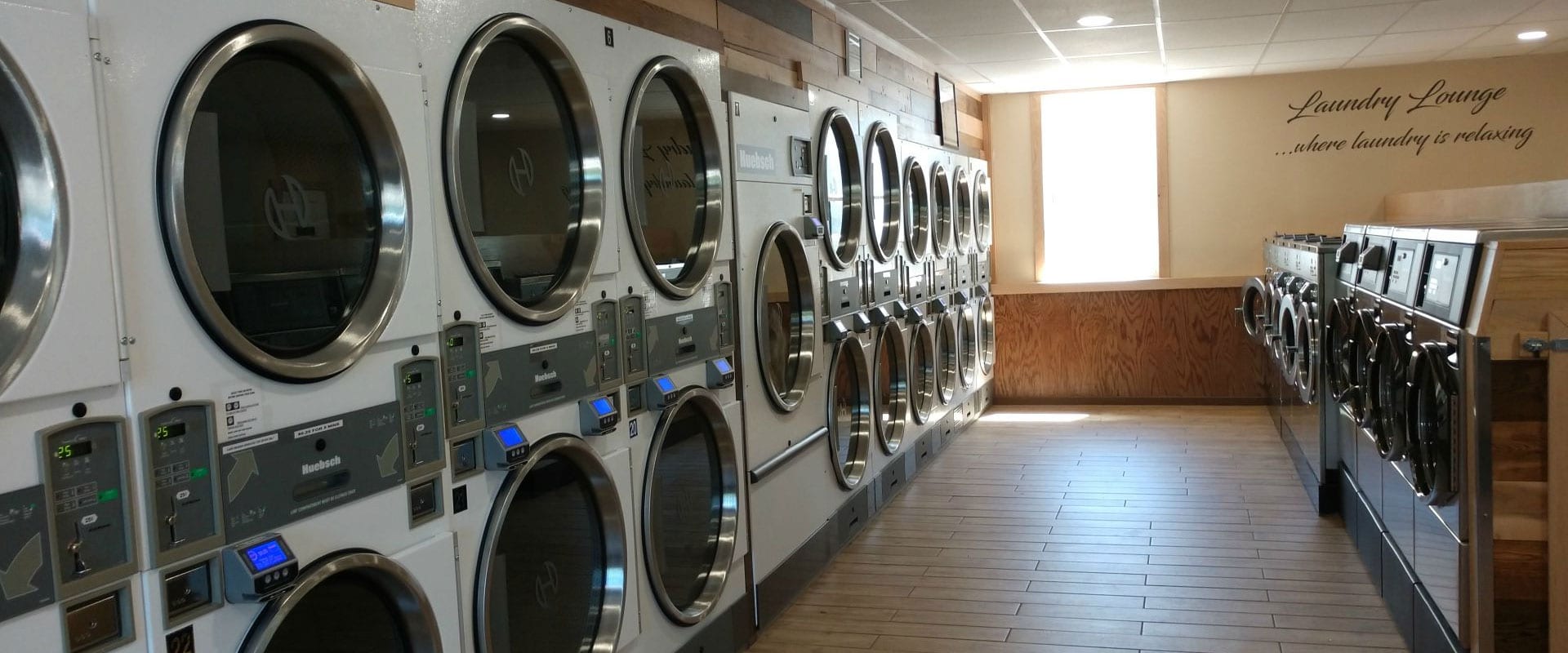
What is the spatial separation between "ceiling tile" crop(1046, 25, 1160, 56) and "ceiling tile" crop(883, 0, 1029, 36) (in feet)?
1.47

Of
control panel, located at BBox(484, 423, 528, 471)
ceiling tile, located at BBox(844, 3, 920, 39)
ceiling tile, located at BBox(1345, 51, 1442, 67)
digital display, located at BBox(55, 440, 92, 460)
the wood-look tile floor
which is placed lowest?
the wood-look tile floor

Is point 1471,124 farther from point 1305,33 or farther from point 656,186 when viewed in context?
point 656,186

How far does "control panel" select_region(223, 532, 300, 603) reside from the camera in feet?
5.82

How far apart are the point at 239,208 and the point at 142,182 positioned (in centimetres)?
23

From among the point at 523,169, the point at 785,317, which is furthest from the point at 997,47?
the point at 523,169

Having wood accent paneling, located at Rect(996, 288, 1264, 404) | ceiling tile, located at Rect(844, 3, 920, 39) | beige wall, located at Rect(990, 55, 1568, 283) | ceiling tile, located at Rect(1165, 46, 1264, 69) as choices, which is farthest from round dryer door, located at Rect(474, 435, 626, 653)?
beige wall, located at Rect(990, 55, 1568, 283)

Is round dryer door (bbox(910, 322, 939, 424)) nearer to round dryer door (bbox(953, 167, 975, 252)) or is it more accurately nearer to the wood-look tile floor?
the wood-look tile floor

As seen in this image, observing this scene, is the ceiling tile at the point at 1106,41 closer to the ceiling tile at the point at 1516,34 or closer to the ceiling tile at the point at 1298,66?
Answer: the ceiling tile at the point at 1298,66

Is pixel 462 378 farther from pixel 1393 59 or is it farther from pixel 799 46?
pixel 1393 59

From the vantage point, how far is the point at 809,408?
181 inches

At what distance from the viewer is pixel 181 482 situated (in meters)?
1.71

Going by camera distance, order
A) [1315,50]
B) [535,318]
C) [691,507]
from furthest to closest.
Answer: [1315,50]
[691,507]
[535,318]

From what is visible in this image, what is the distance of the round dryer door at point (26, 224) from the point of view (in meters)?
1.47

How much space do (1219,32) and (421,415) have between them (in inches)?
220
